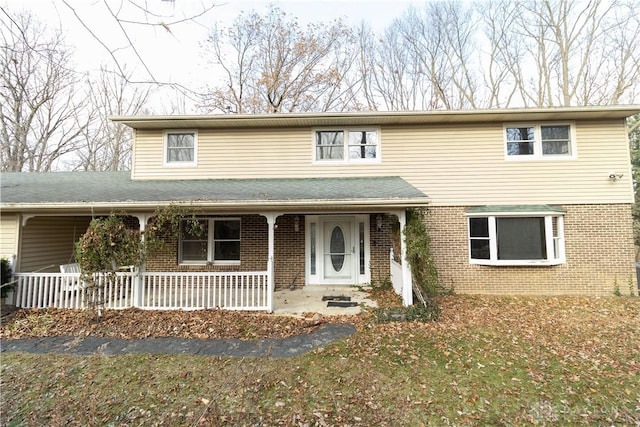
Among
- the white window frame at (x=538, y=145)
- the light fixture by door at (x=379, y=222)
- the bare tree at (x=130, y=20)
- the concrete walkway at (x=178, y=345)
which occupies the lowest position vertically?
the concrete walkway at (x=178, y=345)

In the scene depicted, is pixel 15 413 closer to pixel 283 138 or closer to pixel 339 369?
pixel 339 369

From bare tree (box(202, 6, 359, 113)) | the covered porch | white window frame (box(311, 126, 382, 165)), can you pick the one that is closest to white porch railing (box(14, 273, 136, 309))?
the covered porch

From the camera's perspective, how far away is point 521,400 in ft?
12.2

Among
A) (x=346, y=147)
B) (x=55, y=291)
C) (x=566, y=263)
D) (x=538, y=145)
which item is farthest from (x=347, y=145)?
(x=55, y=291)

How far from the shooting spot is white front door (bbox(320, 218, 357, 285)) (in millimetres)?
9523

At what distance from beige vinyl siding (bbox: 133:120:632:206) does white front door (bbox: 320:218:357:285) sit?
160 cm

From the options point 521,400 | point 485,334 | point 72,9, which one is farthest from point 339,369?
point 72,9

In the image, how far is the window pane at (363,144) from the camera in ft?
31.2

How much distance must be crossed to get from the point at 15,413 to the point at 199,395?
6.69 feet

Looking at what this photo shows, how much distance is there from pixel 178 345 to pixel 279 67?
18.0m

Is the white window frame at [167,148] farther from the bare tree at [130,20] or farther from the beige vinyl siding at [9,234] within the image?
the bare tree at [130,20]

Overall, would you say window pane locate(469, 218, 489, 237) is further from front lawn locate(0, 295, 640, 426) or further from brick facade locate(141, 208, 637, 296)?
front lawn locate(0, 295, 640, 426)

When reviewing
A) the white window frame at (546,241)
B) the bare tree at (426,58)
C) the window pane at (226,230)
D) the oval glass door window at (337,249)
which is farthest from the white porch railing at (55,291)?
the bare tree at (426,58)

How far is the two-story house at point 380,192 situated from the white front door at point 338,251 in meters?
0.03
